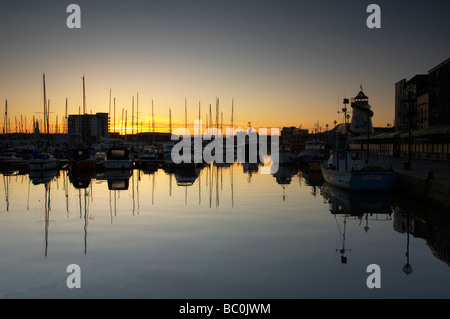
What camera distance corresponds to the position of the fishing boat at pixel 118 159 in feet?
164

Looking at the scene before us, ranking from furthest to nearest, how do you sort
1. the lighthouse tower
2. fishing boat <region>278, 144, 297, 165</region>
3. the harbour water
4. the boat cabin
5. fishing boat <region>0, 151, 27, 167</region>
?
the lighthouse tower, fishing boat <region>278, 144, 297, 165</region>, fishing boat <region>0, 151, 27, 167</region>, the boat cabin, the harbour water

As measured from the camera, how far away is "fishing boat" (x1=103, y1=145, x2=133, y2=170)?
50062 millimetres

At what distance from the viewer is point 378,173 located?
89.2ft

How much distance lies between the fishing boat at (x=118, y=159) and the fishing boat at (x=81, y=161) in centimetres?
206

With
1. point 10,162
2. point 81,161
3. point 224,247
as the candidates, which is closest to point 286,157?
point 81,161

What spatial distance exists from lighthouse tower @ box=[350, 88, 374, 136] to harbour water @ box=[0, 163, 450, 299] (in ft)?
189

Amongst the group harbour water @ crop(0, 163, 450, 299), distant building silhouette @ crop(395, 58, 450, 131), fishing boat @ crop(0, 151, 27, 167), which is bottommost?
harbour water @ crop(0, 163, 450, 299)

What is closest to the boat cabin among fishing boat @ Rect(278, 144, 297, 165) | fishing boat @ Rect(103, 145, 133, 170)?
fishing boat @ Rect(103, 145, 133, 170)

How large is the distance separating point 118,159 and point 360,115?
5191 centimetres

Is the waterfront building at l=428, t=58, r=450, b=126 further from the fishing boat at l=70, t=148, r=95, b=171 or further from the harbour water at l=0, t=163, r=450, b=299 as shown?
the fishing boat at l=70, t=148, r=95, b=171

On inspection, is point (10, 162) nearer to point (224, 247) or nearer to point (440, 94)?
point (224, 247)
